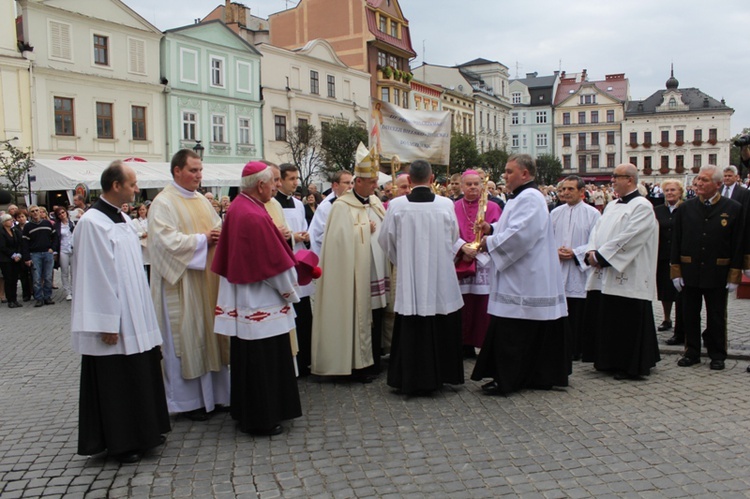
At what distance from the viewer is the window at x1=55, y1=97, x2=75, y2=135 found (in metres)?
28.1

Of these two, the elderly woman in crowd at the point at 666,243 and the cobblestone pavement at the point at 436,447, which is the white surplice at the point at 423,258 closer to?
the cobblestone pavement at the point at 436,447

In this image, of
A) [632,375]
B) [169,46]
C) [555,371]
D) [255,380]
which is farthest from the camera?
[169,46]

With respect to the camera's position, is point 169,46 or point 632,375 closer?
point 632,375

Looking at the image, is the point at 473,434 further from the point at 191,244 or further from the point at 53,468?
the point at 53,468

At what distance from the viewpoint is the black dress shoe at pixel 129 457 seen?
4.55m

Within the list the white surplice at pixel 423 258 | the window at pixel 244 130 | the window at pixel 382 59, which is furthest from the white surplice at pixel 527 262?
the window at pixel 382 59

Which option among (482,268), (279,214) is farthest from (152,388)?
(482,268)

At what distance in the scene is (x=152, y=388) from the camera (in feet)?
15.2

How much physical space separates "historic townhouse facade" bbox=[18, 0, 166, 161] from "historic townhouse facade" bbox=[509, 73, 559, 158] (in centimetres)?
5873

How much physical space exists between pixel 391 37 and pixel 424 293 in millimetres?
46284

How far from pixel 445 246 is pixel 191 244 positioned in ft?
7.42

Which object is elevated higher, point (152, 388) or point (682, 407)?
point (152, 388)

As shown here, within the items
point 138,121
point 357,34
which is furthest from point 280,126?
point 357,34

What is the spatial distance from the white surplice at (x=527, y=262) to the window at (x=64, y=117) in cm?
2679
